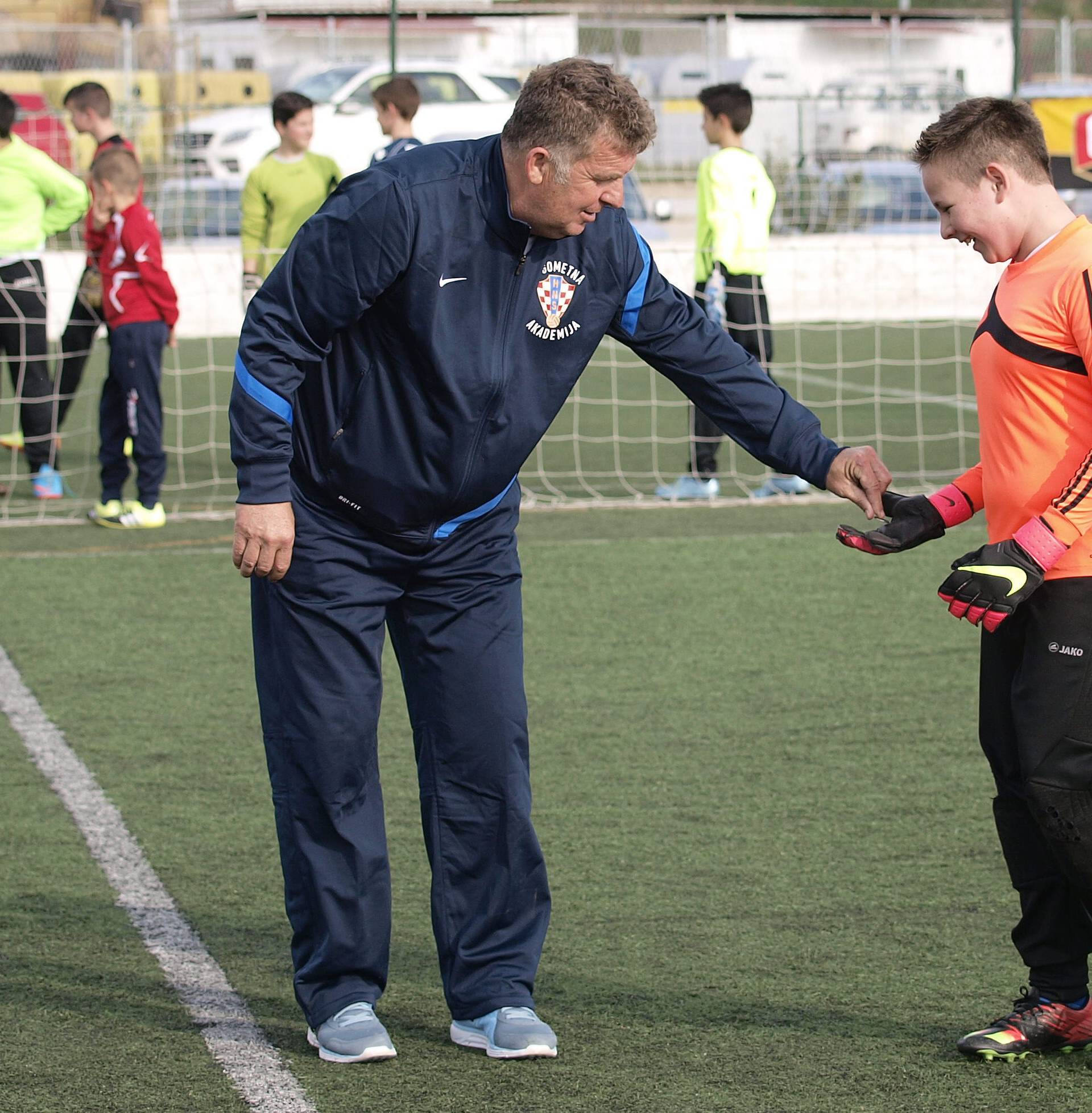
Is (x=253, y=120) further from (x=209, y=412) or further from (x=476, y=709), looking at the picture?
(x=476, y=709)

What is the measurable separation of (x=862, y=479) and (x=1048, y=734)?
60cm

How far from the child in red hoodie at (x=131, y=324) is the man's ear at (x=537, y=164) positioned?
19.6 ft

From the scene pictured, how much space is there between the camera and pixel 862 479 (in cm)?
353

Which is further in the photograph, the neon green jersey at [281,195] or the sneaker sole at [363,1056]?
the neon green jersey at [281,195]

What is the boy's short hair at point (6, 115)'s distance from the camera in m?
9.58

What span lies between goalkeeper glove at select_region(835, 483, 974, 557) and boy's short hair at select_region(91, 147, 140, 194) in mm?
6211

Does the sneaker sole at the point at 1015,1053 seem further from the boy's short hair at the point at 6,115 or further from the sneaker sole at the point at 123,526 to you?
the boy's short hair at the point at 6,115

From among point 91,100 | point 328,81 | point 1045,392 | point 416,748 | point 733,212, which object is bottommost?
point 416,748

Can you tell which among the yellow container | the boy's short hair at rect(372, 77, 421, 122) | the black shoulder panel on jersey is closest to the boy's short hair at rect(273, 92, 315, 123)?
the boy's short hair at rect(372, 77, 421, 122)

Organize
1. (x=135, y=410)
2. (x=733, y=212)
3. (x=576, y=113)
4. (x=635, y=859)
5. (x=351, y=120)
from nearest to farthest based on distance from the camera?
(x=576, y=113)
(x=635, y=859)
(x=135, y=410)
(x=733, y=212)
(x=351, y=120)

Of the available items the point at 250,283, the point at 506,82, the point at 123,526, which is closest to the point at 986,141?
the point at 123,526

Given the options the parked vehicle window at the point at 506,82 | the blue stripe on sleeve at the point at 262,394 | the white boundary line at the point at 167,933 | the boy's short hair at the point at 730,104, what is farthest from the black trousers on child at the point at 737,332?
the parked vehicle window at the point at 506,82

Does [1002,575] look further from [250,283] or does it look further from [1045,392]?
[250,283]

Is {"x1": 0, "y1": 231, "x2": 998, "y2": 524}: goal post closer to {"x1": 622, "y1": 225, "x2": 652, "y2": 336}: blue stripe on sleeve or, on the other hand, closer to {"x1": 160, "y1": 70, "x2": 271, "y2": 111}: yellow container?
{"x1": 622, "y1": 225, "x2": 652, "y2": 336}: blue stripe on sleeve
